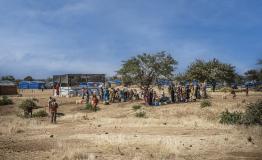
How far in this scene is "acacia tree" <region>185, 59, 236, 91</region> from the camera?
233 feet

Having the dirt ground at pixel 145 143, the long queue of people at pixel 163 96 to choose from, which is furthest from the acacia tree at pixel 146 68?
the dirt ground at pixel 145 143

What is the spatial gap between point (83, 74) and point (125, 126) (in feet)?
113

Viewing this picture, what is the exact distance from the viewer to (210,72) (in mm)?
71562

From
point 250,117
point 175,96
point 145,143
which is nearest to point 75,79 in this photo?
point 175,96

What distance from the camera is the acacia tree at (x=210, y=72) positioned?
2800 inches

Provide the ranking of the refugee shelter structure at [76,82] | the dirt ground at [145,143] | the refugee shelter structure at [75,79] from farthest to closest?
the refugee shelter structure at [75,79], the refugee shelter structure at [76,82], the dirt ground at [145,143]

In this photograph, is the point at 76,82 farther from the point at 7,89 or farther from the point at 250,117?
the point at 250,117

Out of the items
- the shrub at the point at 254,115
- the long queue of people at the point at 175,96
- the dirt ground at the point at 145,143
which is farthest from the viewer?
the long queue of people at the point at 175,96

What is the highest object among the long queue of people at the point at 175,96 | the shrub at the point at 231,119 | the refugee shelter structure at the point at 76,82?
the refugee shelter structure at the point at 76,82

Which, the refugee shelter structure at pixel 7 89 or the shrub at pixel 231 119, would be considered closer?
the shrub at pixel 231 119

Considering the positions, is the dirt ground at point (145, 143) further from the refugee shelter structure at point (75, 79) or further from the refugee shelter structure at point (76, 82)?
the refugee shelter structure at point (75, 79)

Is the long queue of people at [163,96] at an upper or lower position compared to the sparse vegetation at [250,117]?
upper

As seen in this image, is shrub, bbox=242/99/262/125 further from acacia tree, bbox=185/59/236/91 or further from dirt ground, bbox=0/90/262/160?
acacia tree, bbox=185/59/236/91

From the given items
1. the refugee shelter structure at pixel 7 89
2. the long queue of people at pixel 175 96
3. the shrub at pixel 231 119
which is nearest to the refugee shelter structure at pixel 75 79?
the refugee shelter structure at pixel 7 89
